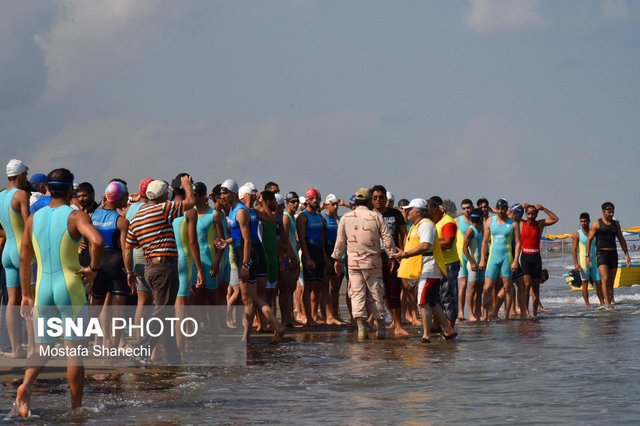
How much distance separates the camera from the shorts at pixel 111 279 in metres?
11.1

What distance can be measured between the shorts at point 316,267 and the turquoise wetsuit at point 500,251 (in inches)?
116

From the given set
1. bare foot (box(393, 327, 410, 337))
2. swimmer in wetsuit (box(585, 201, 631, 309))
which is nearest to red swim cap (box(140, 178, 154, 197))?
bare foot (box(393, 327, 410, 337))

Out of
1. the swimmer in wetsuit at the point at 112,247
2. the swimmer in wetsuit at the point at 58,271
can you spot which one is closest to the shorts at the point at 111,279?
the swimmer in wetsuit at the point at 112,247

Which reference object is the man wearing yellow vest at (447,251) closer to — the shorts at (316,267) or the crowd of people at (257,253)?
the crowd of people at (257,253)

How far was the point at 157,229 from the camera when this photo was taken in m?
10.7

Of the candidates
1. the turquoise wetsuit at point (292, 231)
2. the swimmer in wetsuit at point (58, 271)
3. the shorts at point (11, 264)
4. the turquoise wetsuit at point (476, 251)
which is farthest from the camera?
the turquoise wetsuit at point (476, 251)

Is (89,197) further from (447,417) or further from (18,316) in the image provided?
(447,417)

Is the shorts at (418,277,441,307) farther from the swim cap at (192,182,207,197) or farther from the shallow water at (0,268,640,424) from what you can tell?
the swim cap at (192,182,207,197)

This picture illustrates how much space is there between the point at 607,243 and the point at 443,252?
6730mm

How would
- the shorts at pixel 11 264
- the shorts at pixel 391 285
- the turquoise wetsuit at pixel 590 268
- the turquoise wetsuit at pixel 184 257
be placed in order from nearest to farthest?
the shorts at pixel 11 264, the turquoise wetsuit at pixel 184 257, the shorts at pixel 391 285, the turquoise wetsuit at pixel 590 268

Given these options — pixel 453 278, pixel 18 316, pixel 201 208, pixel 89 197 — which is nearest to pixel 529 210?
pixel 453 278

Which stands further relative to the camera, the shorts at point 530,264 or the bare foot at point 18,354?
the shorts at point 530,264

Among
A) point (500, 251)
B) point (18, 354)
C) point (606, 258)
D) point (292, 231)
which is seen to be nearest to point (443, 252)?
point (292, 231)

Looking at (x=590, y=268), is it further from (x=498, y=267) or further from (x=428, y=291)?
(x=428, y=291)
